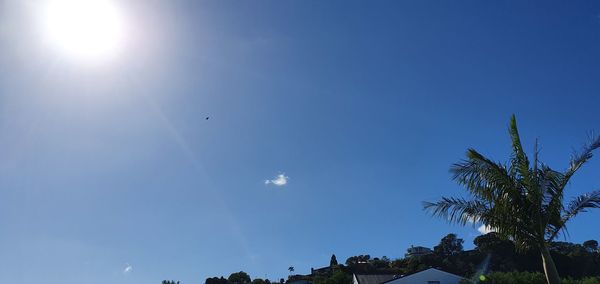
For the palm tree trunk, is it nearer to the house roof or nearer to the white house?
the white house

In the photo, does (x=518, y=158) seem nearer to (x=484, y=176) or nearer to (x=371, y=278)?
(x=484, y=176)

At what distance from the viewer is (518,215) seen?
12.5 meters

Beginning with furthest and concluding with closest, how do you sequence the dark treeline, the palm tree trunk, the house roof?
1. the dark treeline
2. the house roof
3. the palm tree trunk

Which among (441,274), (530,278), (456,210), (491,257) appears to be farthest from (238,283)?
(456,210)

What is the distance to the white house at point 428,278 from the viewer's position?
154 feet

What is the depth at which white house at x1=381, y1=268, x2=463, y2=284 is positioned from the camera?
46875mm

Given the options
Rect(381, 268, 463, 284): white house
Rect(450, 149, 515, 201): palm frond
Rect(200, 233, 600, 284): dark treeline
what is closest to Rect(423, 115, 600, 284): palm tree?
Rect(450, 149, 515, 201): palm frond

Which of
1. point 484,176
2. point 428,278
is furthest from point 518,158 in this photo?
point 428,278

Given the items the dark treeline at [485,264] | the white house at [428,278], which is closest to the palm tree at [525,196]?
the white house at [428,278]

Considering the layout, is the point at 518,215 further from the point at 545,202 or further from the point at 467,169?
the point at 467,169

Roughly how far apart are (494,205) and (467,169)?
1.14 metres

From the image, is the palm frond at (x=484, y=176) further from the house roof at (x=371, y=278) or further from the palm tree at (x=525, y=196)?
the house roof at (x=371, y=278)

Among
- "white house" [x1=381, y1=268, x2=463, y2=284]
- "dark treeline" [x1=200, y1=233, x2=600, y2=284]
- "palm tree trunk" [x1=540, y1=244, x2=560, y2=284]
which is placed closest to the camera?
"palm tree trunk" [x1=540, y1=244, x2=560, y2=284]

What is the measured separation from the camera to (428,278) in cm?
4756
